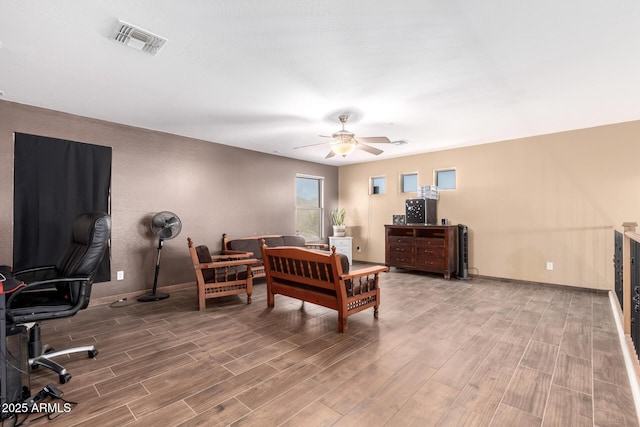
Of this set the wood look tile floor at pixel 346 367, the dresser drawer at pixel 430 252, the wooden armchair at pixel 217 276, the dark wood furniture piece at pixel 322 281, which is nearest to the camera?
the wood look tile floor at pixel 346 367

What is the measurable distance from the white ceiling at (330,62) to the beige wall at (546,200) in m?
0.57

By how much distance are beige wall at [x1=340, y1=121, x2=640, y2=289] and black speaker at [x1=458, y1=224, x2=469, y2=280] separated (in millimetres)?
216

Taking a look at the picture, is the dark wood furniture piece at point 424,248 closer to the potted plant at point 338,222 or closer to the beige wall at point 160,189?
the potted plant at point 338,222

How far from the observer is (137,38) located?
7.33 ft

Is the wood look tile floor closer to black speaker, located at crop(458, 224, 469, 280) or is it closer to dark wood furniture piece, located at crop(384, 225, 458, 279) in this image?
black speaker, located at crop(458, 224, 469, 280)

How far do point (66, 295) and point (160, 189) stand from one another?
8.21 ft

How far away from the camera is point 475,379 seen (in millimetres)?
2107

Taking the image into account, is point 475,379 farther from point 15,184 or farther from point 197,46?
point 15,184

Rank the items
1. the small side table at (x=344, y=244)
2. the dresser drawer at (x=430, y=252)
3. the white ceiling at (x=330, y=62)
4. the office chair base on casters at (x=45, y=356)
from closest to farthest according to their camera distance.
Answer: the white ceiling at (x=330, y=62) → the office chair base on casters at (x=45, y=356) → the dresser drawer at (x=430, y=252) → the small side table at (x=344, y=244)

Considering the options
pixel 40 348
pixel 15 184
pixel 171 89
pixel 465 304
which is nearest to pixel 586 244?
pixel 465 304

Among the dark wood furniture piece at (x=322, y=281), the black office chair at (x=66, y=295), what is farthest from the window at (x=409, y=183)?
the black office chair at (x=66, y=295)

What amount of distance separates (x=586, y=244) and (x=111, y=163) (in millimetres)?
7184

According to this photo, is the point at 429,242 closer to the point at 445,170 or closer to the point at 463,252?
the point at 463,252

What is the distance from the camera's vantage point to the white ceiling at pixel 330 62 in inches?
77.7
